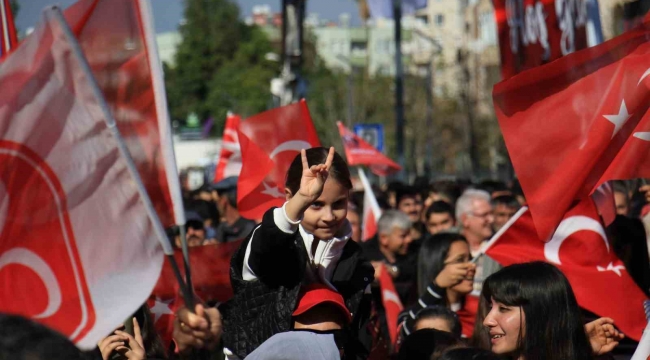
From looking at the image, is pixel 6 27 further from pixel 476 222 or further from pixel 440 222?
pixel 440 222

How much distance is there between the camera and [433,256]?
669cm

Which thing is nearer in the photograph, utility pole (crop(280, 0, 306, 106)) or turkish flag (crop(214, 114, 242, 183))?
turkish flag (crop(214, 114, 242, 183))

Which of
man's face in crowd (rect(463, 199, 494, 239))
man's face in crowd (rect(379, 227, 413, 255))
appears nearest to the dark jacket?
man's face in crowd (rect(463, 199, 494, 239))

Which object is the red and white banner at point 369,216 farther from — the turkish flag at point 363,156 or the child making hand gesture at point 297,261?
the child making hand gesture at point 297,261

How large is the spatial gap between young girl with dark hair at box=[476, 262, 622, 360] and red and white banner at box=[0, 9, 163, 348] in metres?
1.45

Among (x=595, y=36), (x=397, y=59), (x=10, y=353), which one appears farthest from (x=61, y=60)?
(x=397, y=59)

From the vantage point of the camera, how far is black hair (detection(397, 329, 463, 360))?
4.49 meters

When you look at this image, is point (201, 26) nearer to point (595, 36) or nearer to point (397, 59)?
point (397, 59)

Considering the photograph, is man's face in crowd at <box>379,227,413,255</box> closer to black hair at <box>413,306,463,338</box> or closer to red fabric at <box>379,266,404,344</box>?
red fabric at <box>379,266,404,344</box>

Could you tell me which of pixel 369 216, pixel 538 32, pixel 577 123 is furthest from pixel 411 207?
Answer: pixel 577 123

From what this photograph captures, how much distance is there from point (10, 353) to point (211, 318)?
44.0 inches

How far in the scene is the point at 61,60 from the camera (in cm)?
326

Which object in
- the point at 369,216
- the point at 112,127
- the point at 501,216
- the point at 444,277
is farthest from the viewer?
the point at 369,216

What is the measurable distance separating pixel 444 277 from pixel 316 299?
9.01 feet
